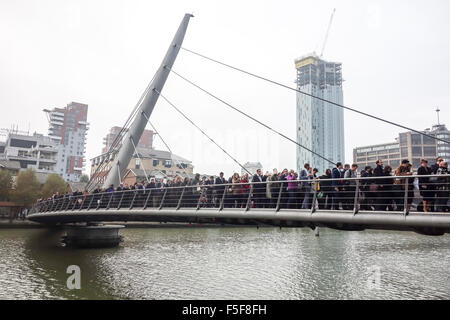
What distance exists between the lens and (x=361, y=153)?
125688 millimetres

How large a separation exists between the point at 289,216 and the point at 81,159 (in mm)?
120362

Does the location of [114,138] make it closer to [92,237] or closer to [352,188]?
[92,237]

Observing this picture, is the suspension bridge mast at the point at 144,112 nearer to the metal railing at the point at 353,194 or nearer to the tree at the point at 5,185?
the metal railing at the point at 353,194

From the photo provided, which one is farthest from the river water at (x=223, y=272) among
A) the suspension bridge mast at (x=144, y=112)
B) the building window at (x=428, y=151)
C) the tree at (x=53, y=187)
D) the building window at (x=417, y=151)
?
the building window at (x=428, y=151)

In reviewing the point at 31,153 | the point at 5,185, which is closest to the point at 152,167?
the point at 31,153

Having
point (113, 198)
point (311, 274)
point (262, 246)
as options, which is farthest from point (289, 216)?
point (262, 246)

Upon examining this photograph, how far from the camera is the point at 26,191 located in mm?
45406

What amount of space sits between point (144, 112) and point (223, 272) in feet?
38.8

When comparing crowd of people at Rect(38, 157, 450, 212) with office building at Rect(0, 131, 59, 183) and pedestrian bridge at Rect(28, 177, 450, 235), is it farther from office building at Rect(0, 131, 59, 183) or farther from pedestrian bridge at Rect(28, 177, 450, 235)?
office building at Rect(0, 131, 59, 183)

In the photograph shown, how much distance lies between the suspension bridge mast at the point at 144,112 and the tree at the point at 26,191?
28308 mm

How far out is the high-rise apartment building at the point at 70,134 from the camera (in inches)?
4365

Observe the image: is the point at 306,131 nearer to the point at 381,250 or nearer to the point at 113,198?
the point at 381,250

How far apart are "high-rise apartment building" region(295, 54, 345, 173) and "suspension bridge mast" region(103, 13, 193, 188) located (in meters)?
115
